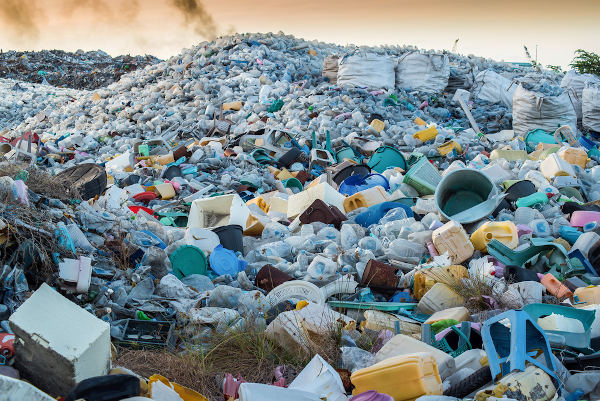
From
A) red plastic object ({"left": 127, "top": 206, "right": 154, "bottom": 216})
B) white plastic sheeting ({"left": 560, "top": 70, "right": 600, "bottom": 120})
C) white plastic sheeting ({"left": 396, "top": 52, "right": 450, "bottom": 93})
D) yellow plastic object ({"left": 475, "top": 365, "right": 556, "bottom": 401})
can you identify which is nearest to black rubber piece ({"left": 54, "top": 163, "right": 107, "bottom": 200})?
red plastic object ({"left": 127, "top": 206, "right": 154, "bottom": 216})

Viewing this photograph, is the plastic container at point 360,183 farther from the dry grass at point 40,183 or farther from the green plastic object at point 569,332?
the green plastic object at point 569,332

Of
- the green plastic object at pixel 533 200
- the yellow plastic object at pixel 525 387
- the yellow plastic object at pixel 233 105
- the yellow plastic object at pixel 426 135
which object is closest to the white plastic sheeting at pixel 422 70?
the yellow plastic object at pixel 426 135

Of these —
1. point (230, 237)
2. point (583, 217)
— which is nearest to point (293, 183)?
point (230, 237)

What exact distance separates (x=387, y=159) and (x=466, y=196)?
2.27 m

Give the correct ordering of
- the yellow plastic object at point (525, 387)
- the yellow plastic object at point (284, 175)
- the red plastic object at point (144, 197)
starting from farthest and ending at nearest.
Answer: the yellow plastic object at point (284, 175)
the red plastic object at point (144, 197)
the yellow plastic object at point (525, 387)

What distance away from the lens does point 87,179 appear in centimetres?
573

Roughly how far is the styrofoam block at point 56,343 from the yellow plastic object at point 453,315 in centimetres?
184

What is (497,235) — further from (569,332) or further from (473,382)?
(473,382)

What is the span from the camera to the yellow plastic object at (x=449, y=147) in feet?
28.1

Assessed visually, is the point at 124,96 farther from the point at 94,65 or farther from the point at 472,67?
the point at 94,65

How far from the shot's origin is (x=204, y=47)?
Result: 1450 centimetres

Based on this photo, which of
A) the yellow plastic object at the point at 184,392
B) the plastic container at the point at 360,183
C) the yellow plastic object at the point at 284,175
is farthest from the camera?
the yellow plastic object at the point at 284,175

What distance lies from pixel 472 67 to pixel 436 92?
183 cm

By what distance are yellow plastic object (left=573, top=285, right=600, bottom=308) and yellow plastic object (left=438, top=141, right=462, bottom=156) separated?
16.2ft
